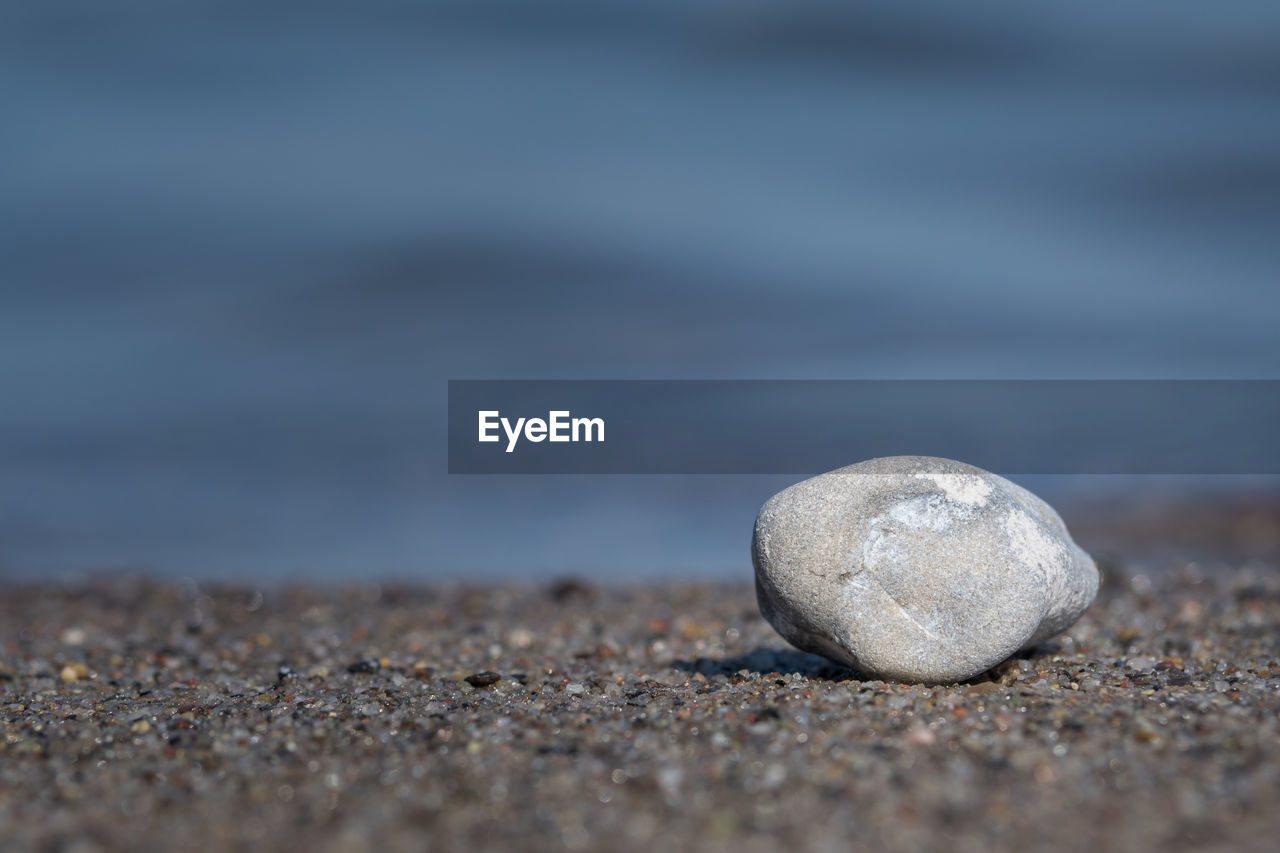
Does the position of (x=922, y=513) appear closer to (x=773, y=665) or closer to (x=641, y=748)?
(x=773, y=665)

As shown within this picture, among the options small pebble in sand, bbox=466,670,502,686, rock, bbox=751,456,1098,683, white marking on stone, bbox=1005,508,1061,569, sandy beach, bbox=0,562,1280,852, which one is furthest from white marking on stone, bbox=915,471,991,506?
small pebble in sand, bbox=466,670,502,686

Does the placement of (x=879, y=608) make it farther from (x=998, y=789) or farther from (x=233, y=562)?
(x=233, y=562)

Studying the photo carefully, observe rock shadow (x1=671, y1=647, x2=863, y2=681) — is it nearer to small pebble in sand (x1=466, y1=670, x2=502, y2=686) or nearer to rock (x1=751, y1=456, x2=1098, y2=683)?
rock (x1=751, y1=456, x2=1098, y2=683)

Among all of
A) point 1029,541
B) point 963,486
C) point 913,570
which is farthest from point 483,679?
point 1029,541

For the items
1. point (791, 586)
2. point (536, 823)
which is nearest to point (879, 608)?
point (791, 586)

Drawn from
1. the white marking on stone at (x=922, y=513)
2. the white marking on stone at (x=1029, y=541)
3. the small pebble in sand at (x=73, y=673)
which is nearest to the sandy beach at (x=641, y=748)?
the small pebble in sand at (x=73, y=673)

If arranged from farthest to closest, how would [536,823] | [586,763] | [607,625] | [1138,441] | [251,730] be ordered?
[1138,441]
[607,625]
[251,730]
[586,763]
[536,823]
